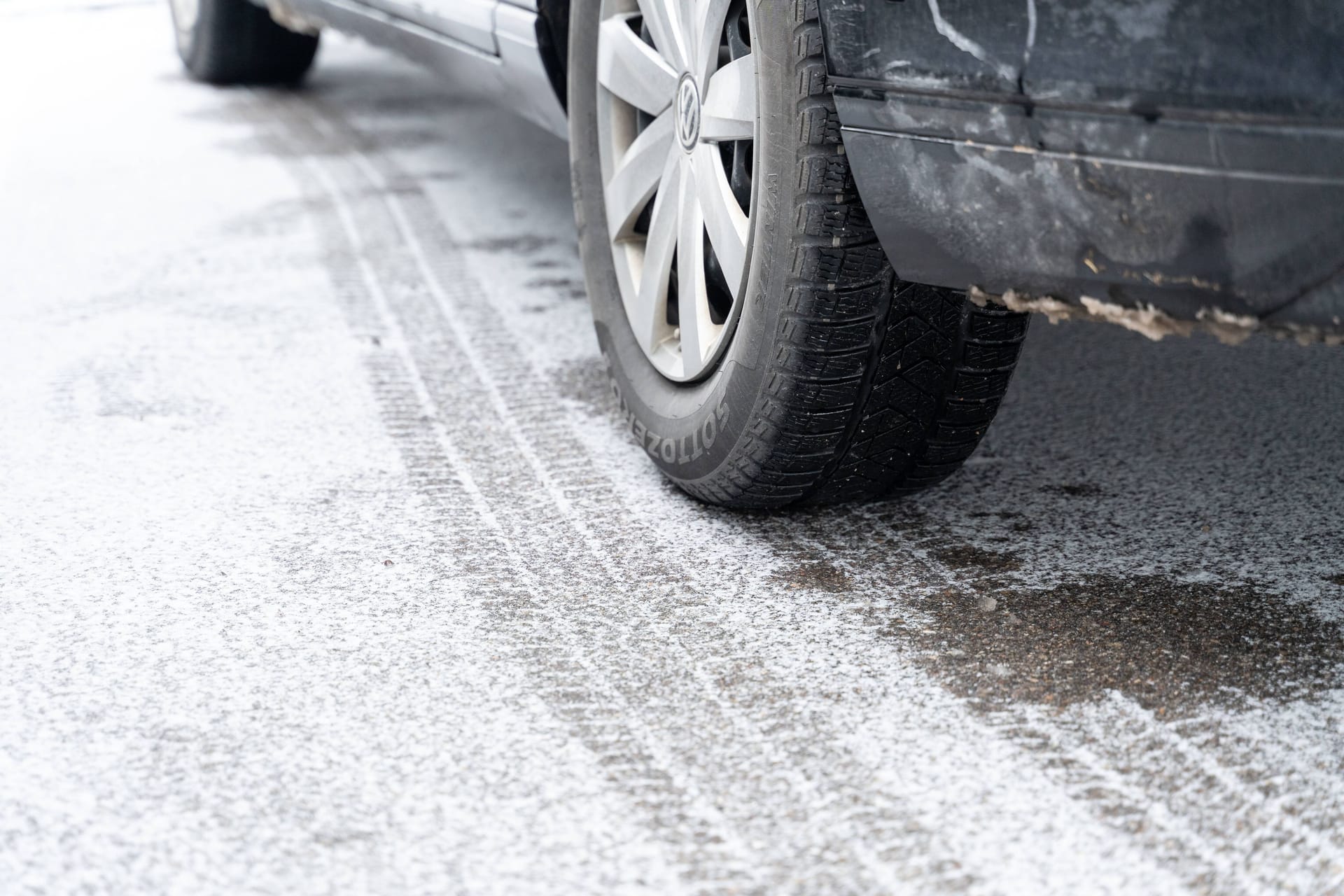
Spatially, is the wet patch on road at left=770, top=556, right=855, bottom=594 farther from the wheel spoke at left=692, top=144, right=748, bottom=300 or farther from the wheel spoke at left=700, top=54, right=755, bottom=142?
the wheel spoke at left=700, top=54, right=755, bottom=142

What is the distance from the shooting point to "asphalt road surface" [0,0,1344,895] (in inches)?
48.3

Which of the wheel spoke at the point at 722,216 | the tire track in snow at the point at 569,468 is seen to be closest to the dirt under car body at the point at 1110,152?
the wheel spoke at the point at 722,216

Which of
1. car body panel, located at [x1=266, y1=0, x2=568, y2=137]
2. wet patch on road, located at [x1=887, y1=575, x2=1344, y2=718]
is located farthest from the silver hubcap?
wet patch on road, located at [x1=887, y1=575, x2=1344, y2=718]

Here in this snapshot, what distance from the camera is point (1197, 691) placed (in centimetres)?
146

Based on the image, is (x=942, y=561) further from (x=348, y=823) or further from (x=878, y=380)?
(x=348, y=823)

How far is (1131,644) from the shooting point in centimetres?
156

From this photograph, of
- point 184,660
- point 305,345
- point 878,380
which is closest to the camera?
point 184,660

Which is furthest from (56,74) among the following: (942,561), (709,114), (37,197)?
(942,561)

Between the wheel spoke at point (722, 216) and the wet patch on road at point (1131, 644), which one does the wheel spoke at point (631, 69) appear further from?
the wet patch on road at point (1131, 644)

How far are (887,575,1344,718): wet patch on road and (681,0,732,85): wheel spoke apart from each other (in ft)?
2.56

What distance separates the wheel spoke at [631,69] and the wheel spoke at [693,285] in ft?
0.49

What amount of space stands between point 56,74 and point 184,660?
→ 497 centimetres

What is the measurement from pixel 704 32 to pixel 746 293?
36cm

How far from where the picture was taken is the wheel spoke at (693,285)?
6.07ft
